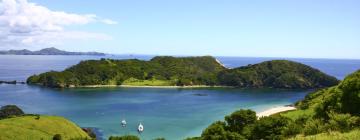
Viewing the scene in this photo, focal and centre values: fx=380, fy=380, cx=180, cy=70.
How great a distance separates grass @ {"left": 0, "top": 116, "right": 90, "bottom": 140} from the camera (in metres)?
55.6

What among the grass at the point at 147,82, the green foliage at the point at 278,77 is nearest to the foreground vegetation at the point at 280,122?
the grass at the point at 147,82

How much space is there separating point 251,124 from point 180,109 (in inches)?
2295

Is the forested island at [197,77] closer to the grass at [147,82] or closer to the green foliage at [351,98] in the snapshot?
the grass at [147,82]

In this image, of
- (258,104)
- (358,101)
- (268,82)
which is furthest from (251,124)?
(268,82)

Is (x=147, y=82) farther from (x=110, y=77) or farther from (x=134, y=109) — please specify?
(x=134, y=109)

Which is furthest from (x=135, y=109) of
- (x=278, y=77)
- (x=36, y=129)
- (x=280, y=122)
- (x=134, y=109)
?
(x=278, y=77)

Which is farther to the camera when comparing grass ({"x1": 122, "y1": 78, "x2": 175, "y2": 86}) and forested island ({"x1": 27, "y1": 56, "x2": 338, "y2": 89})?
grass ({"x1": 122, "y1": 78, "x2": 175, "y2": 86})

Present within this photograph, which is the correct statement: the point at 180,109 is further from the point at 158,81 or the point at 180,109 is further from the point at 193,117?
the point at 158,81

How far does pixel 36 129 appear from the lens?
199 feet

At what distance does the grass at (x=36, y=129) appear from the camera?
5557 centimetres

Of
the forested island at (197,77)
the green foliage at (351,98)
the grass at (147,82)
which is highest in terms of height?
the green foliage at (351,98)

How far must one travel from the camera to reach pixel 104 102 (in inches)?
4660

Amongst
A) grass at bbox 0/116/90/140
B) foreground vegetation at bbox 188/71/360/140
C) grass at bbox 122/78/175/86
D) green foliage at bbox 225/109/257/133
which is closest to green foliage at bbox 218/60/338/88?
grass at bbox 122/78/175/86

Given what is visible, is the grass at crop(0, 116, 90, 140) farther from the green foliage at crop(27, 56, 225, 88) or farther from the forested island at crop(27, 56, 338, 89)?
the forested island at crop(27, 56, 338, 89)
